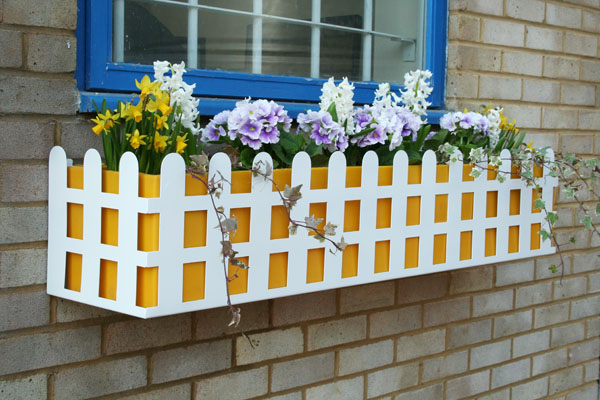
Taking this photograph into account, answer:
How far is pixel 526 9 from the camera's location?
2.99 meters

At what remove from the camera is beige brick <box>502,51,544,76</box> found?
2947mm

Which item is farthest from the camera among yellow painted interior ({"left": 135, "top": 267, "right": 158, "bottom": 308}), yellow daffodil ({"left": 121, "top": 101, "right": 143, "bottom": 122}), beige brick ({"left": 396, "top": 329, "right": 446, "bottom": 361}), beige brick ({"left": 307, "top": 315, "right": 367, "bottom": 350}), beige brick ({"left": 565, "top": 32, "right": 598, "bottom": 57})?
beige brick ({"left": 565, "top": 32, "right": 598, "bottom": 57})

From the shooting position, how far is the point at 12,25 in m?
1.79

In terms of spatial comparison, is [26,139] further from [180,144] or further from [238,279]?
[238,279]

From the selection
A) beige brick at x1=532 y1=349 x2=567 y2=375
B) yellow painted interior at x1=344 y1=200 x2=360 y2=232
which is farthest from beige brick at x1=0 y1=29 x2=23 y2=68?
beige brick at x1=532 y1=349 x2=567 y2=375

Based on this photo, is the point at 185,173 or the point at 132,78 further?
the point at 132,78

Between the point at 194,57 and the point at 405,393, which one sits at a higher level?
the point at 194,57

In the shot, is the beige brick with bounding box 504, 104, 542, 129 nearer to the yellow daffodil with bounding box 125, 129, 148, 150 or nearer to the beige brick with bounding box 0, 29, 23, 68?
the yellow daffodil with bounding box 125, 129, 148, 150

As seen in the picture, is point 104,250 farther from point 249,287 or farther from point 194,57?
point 194,57

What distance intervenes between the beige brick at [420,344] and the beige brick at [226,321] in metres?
0.63

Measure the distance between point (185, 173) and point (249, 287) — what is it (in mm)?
330

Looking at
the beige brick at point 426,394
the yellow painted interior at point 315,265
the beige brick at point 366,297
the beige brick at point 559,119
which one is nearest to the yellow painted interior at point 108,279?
the yellow painted interior at point 315,265

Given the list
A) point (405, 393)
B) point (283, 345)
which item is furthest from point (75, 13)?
point (405, 393)

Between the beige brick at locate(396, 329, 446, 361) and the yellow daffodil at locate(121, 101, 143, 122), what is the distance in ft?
4.51
